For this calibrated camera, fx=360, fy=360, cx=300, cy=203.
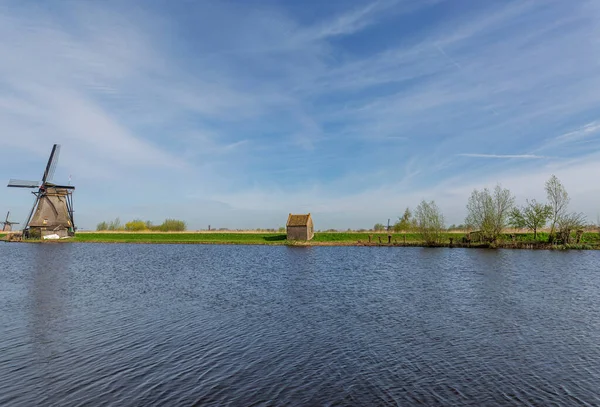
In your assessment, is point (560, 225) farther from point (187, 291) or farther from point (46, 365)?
point (46, 365)

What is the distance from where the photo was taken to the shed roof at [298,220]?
7644 centimetres

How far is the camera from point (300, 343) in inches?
544

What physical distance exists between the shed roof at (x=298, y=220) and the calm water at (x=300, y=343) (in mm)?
49007

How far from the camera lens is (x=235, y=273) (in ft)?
110

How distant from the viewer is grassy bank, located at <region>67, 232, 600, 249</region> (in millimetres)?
59969

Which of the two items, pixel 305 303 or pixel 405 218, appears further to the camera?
pixel 405 218

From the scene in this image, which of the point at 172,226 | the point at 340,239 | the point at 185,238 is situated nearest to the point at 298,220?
the point at 340,239

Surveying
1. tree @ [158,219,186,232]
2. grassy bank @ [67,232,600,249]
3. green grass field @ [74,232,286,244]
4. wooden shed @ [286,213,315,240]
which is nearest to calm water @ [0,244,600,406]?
grassy bank @ [67,232,600,249]

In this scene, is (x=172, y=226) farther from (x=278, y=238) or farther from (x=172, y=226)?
(x=278, y=238)

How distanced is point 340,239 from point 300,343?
65757 mm

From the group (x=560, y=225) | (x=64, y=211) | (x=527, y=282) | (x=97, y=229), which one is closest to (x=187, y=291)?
(x=527, y=282)

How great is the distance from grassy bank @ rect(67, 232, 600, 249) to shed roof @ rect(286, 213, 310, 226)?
4.07m

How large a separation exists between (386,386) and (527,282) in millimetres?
22406

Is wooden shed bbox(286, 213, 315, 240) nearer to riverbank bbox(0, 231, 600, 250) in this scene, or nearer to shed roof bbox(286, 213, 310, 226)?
shed roof bbox(286, 213, 310, 226)
